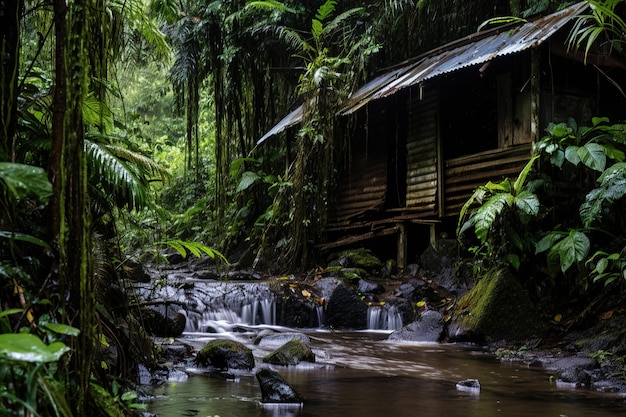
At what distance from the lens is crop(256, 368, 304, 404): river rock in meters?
4.25

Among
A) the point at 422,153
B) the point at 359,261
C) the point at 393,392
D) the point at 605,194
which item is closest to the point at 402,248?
the point at 359,261

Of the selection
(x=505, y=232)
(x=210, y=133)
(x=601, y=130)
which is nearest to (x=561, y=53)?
(x=601, y=130)

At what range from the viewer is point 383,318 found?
9609 millimetres

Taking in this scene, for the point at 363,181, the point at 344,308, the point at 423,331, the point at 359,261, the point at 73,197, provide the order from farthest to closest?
1. the point at 363,181
2. the point at 359,261
3. the point at 344,308
4. the point at 423,331
5. the point at 73,197

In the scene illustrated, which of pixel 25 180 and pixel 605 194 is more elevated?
pixel 605 194

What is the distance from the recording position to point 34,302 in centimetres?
242

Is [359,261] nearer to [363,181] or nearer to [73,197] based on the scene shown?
[363,181]

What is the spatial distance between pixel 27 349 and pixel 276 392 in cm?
269

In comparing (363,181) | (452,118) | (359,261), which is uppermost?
(452,118)

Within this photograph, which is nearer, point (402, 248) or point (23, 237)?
point (23, 237)

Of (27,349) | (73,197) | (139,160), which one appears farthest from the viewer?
(139,160)

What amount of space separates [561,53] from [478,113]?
3703 millimetres

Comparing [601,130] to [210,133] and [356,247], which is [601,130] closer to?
[356,247]

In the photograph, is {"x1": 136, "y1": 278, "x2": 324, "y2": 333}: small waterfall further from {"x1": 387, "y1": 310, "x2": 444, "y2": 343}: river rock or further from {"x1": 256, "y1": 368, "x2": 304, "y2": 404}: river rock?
{"x1": 256, "y1": 368, "x2": 304, "y2": 404}: river rock
